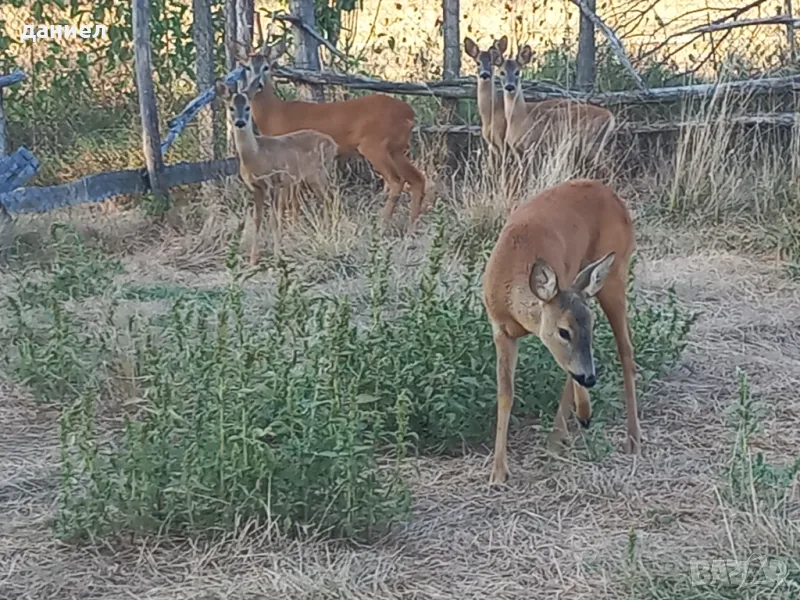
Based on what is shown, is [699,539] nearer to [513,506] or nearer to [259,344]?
[513,506]

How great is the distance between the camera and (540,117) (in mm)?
9672

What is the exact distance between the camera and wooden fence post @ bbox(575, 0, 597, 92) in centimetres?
1049

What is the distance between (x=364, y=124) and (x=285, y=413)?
18.9 ft

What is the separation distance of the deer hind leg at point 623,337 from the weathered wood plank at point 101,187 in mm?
4435

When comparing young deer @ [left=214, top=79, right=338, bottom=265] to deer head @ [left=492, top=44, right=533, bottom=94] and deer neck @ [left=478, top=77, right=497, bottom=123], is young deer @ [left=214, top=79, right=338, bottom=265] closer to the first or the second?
deer neck @ [left=478, top=77, right=497, bottom=123]

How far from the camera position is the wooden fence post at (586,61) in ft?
34.4

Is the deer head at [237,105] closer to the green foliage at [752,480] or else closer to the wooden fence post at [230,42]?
the wooden fence post at [230,42]

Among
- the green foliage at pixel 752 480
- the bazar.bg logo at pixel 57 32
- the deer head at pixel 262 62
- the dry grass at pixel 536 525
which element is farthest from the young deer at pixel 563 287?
the bazar.bg logo at pixel 57 32

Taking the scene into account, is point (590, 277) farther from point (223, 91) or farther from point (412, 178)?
point (412, 178)

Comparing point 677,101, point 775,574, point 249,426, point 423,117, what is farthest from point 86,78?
point 775,574

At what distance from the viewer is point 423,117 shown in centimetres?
1078

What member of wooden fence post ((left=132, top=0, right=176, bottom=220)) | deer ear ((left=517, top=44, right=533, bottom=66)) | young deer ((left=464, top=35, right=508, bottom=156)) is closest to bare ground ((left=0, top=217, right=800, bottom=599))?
Answer: wooden fence post ((left=132, top=0, right=176, bottom=220))

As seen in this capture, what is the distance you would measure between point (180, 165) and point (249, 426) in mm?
5517

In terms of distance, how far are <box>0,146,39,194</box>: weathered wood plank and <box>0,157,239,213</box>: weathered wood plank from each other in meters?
0.05
